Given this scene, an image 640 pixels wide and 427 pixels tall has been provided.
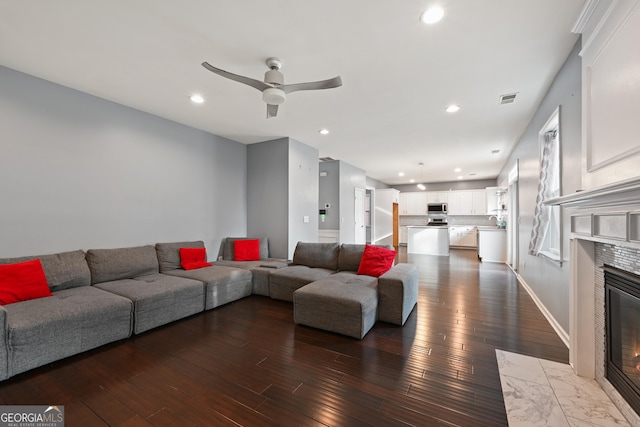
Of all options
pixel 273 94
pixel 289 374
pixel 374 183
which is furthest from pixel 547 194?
pixel 374 183

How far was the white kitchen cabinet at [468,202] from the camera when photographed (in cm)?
933

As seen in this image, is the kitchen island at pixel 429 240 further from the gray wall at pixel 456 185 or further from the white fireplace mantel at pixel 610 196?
the white fireplace mantel at pixel 610 196


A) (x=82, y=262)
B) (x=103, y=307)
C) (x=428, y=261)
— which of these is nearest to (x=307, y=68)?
(x=103, y=307)

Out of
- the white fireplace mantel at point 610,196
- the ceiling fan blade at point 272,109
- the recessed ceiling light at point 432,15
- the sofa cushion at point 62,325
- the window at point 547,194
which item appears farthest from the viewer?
the window at point 547,194

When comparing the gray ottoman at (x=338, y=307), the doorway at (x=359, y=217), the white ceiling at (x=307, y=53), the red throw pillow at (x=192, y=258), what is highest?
the white ceiling at (x=307, y=53)

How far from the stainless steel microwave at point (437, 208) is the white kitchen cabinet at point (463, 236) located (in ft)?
2.40

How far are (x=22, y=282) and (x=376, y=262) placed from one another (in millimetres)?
3771

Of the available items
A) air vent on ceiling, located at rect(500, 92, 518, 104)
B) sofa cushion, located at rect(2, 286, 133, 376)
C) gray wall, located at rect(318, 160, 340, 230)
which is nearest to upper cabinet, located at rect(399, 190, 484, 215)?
gray wall, located at rect(318, 160, 340, 230)

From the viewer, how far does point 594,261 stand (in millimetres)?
1879

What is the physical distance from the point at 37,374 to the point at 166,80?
9.68 feet

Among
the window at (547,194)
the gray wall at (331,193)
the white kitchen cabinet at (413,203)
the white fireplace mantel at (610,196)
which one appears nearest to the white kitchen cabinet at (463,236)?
the white kitchen cabinet at (413,203)

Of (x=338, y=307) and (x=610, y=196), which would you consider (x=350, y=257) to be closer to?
(x=338, y=307)

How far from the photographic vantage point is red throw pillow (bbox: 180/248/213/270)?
381cm

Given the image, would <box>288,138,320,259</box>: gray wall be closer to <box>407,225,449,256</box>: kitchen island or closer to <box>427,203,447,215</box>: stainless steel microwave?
<box>407,225,449,256</box>: kitchen island
